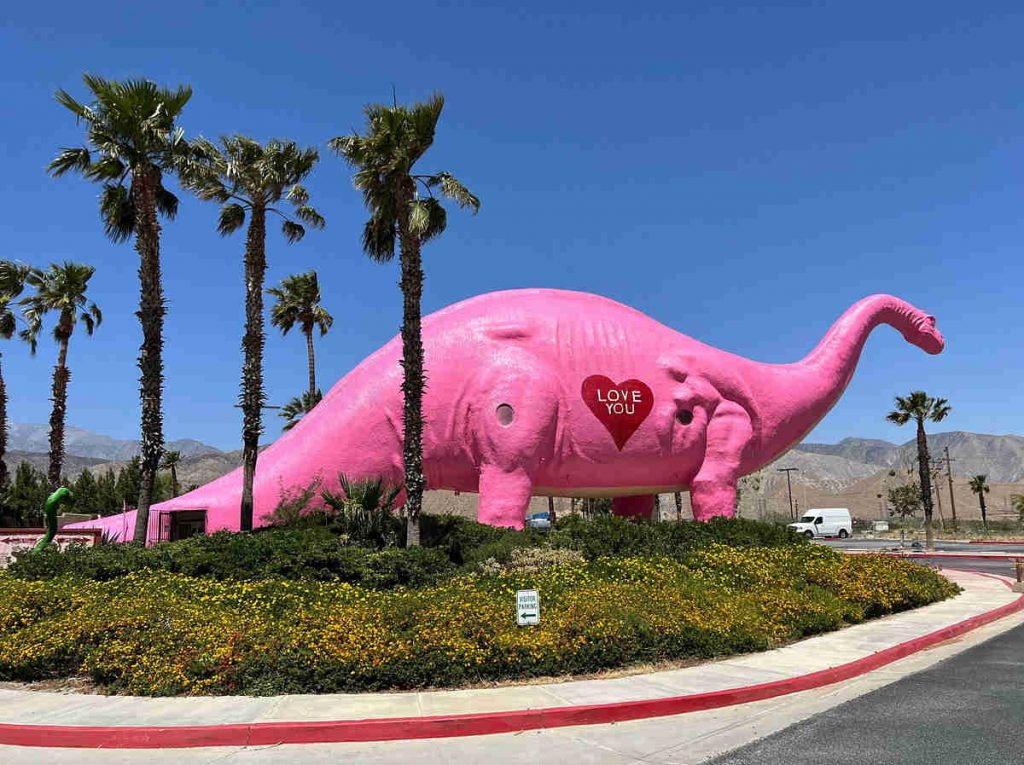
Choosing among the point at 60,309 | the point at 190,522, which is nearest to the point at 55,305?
the point at 60,309

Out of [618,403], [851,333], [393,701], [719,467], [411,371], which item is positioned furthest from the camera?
[851,333]

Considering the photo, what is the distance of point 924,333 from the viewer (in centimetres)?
1909

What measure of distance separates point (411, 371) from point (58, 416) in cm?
2098

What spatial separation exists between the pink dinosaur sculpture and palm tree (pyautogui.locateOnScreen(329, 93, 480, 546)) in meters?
0.84

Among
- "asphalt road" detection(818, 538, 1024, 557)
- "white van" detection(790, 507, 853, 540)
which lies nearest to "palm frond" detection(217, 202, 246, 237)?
"asphalt road" detection(818, 538, 1024, 557)

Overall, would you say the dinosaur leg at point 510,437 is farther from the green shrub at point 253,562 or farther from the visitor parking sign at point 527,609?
the visitor parking sign at point 527,609

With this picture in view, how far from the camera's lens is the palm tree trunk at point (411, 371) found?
13.5m

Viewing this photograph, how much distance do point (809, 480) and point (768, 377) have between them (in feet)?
625

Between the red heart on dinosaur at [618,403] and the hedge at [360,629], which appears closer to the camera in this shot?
the hedge at [360,629]

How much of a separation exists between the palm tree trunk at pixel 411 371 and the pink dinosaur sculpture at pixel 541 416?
84 cm

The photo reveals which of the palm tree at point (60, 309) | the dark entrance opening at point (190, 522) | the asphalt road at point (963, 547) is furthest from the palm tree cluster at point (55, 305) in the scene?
the asphalt road at point (963, 547)

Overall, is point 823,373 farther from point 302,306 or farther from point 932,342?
point 302,306

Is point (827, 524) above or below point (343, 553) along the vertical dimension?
below

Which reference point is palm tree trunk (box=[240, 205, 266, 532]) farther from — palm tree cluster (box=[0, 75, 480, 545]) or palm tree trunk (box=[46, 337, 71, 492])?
palm tree trunk (box=[46, 337, 71, 492])
